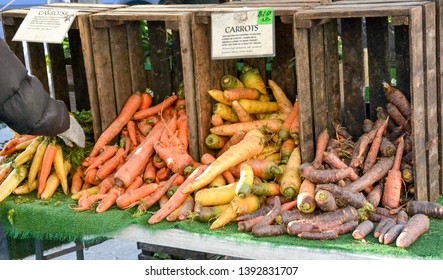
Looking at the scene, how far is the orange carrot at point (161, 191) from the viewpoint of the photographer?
3.61m

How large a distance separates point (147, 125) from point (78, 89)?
67 centimetres

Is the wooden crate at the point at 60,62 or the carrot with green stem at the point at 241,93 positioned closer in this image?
the carrot with green stem at the point at 241,93

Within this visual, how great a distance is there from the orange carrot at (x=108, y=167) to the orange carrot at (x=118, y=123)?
0.40 feet

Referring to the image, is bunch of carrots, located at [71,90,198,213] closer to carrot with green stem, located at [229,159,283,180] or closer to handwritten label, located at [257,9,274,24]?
carrot with green stem, located at [229,159,283,180]

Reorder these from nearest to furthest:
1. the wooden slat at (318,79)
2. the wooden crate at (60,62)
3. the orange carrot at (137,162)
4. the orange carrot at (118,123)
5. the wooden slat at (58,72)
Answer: the wooden slat at (318,79)
the orange carrot at (137,162)
the orange carrot at (118,123)
the wooden crate at (60,62)
the wooden slat at (58,72)

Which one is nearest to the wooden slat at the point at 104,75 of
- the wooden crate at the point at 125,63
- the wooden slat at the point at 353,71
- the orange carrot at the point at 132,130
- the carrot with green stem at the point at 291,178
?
the wooden crate at the point at 125,63

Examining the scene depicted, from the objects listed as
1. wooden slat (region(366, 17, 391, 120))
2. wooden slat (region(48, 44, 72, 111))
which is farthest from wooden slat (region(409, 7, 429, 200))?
wooden slat (region(48, 44, 72, 111))

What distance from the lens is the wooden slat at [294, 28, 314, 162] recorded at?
11.3ft

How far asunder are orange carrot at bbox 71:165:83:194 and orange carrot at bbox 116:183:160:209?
378mm

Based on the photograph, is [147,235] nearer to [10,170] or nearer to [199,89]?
[199,89]

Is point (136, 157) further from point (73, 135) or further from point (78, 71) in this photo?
point (78, 71)

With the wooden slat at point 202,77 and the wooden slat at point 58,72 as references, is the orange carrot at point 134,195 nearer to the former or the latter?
the wooden slat at point 202,77

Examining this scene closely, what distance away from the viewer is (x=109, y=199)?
3645 mm

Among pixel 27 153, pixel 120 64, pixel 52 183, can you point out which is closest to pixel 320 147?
pixel 120 64
